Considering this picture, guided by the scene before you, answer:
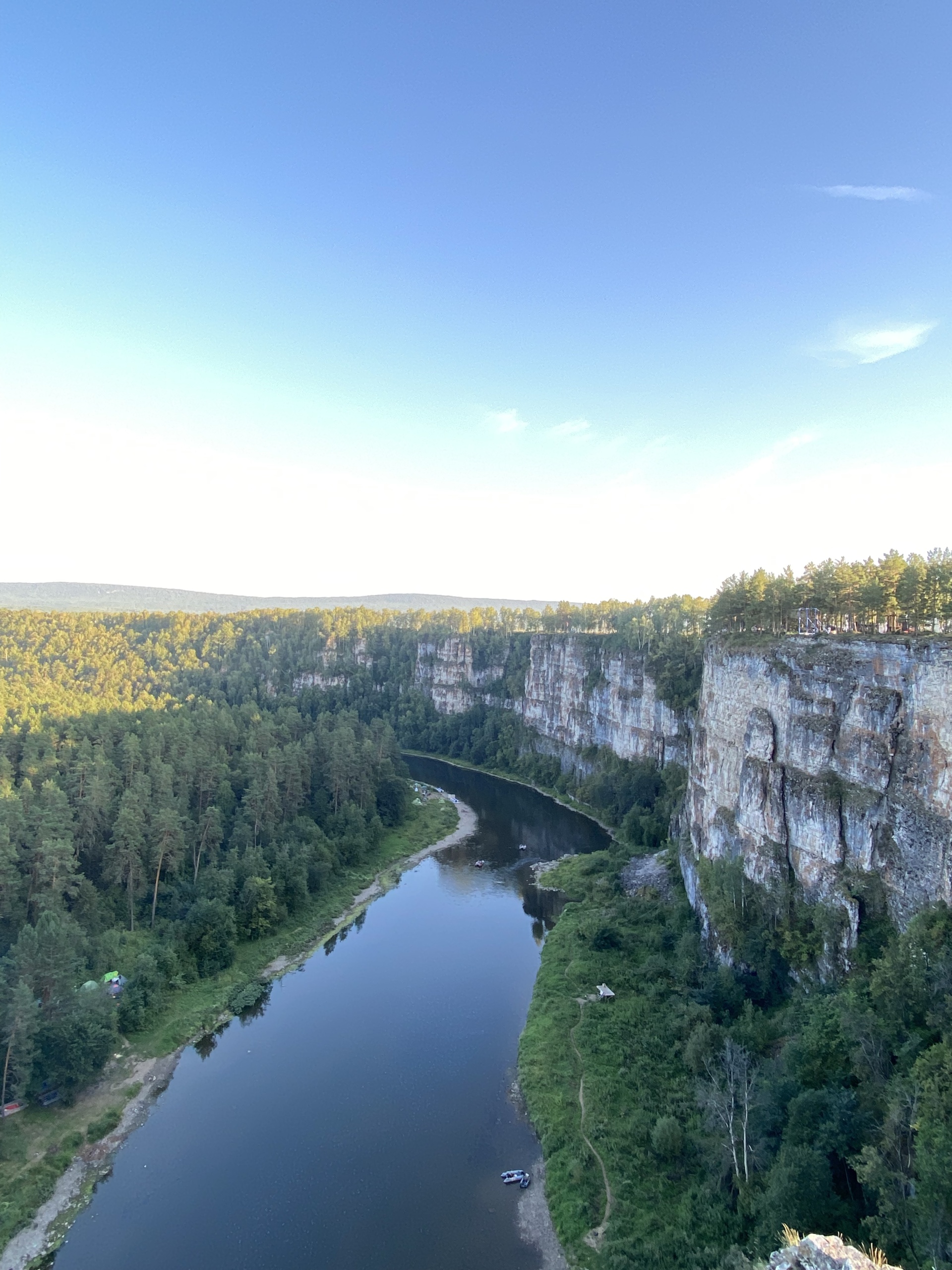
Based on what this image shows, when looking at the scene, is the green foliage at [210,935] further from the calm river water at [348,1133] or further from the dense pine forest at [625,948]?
the calm river water at [348,1133]

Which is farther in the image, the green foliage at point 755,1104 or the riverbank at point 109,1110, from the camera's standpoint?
the riverbank at point 109,1110

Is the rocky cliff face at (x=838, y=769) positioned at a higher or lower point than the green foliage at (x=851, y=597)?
lower

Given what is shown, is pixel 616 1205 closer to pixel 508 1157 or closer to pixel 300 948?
pixel 508 1157

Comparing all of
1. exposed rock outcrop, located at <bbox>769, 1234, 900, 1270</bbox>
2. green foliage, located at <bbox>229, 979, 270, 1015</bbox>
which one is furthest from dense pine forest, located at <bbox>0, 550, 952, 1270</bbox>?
exposed rock outcrop, located at <bbox>769, 1234, 900, 1270</bbox>

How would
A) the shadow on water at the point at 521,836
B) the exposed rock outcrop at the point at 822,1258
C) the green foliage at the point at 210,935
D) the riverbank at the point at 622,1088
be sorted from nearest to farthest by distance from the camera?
the exposed rock outcrop at the point at 822,1258
the riverbank at the point at 622,1088
the green foliage at the point at 210,935
the shadow on water at the point at 521,836

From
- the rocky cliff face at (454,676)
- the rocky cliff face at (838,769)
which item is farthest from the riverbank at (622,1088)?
the rocky cliff face at (454,676)
